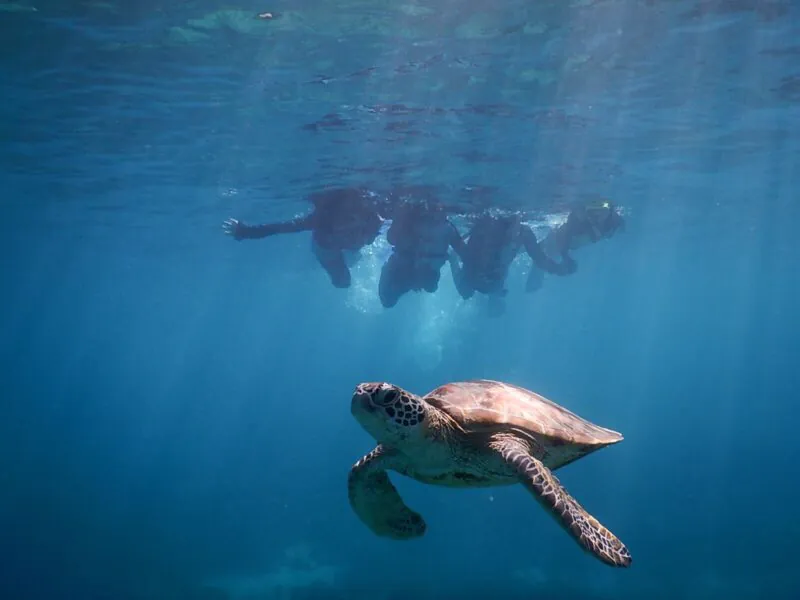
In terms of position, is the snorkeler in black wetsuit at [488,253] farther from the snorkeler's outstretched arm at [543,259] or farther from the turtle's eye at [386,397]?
the turtle's eye at [386,397]

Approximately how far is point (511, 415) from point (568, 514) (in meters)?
1.27

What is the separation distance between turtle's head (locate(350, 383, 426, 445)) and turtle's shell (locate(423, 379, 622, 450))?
0.88 meters

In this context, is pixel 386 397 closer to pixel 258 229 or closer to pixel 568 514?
pixel 568 514

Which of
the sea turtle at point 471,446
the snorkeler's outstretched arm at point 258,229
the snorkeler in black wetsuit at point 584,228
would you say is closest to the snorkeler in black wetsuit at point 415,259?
the snorkeler's outstretched arm at point 258,229

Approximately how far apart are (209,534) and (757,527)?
22318 millimetres

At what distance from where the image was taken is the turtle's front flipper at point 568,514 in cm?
383

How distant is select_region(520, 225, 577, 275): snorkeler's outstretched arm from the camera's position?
2218 centimetres

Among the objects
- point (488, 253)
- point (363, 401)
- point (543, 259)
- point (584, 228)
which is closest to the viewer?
point (363, 401)

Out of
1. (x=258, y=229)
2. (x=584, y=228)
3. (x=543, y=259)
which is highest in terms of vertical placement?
(x=584, y=228)

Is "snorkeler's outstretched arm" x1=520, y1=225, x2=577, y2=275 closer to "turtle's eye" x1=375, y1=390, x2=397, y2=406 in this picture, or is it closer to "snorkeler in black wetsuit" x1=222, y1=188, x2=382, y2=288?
"snorkeler in black wetsuit" x1=222, y1=188, x2=382, y2=288

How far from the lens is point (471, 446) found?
529 cm

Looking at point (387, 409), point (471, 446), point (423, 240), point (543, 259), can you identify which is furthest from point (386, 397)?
point (543, 259)

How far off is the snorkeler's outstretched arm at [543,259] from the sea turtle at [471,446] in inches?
658

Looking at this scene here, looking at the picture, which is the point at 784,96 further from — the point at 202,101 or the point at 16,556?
the point at 16,556
